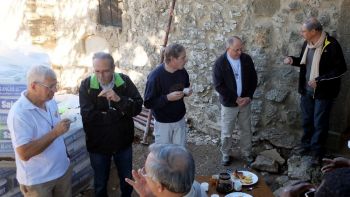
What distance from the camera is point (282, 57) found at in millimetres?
4977

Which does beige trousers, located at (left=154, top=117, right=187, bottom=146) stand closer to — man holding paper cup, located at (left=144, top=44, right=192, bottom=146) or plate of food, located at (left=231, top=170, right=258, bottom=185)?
man holding paper cup, located at (left=144, top=44, right=192, bottom=146)

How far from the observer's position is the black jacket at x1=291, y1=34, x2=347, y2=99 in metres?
4.37

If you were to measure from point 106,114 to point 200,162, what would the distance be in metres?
2.11

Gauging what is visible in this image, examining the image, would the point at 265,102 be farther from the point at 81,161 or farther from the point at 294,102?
the point at 81,161

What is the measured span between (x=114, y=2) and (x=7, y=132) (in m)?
4.47

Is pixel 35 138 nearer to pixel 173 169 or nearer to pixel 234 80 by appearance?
pixel 173 169

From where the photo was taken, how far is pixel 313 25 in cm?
434

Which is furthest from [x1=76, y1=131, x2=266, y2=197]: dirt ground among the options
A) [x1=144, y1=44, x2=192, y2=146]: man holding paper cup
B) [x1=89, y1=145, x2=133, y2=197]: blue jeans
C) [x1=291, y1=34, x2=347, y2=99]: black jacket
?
[x1=291, y1=34, x2=347, y2=99]: black jacket

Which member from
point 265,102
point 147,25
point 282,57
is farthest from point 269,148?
point 147,25

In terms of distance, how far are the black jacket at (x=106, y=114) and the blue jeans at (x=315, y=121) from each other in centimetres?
234

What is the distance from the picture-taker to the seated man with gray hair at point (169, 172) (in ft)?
6.48

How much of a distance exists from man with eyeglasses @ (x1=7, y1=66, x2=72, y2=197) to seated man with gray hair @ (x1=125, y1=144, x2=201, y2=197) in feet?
3.69

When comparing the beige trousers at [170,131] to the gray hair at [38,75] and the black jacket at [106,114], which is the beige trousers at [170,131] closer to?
the black jacket at [106,114]

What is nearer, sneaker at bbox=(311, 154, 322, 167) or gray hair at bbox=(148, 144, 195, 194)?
gray hair at bbox=(148, 144, 195, 194)
